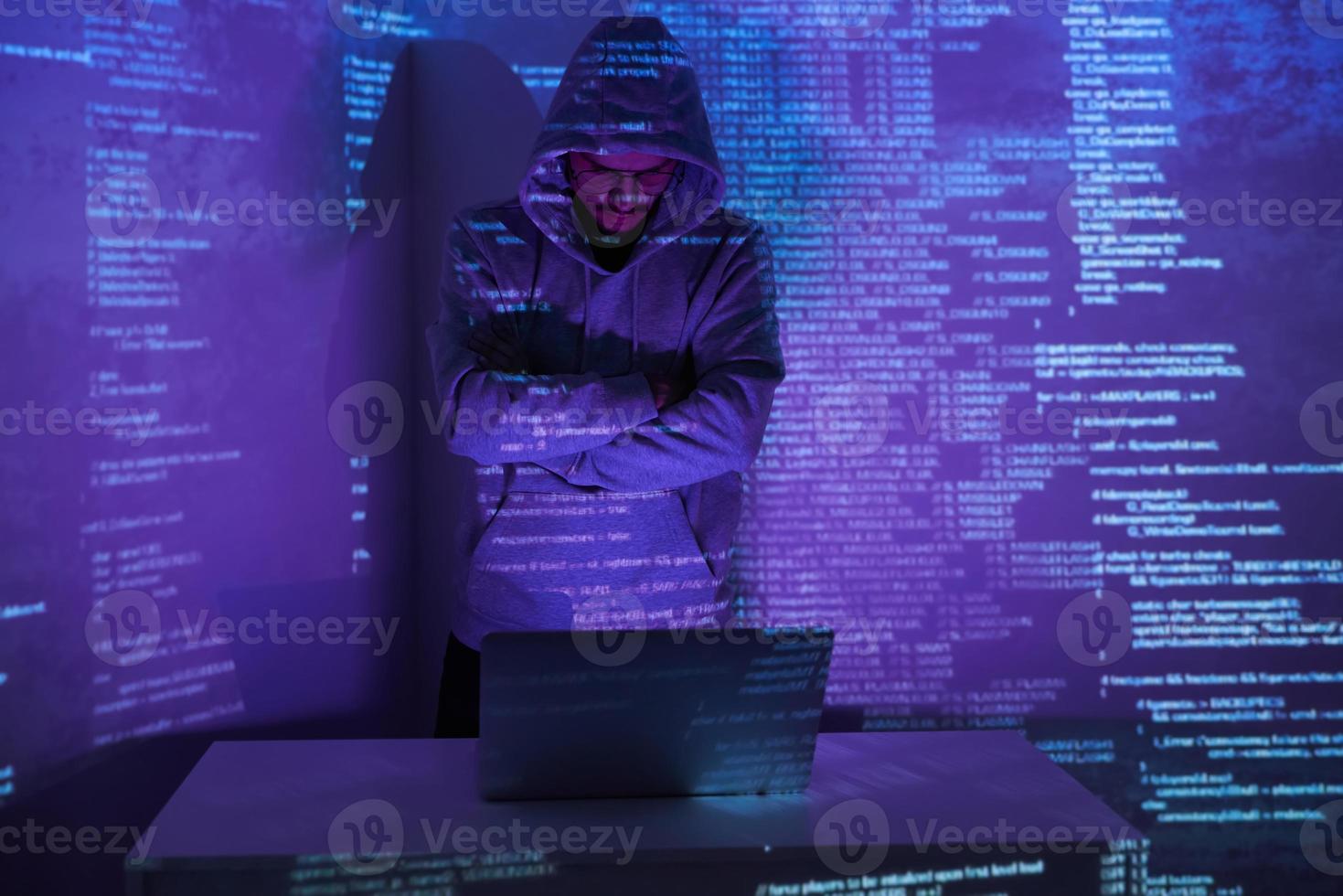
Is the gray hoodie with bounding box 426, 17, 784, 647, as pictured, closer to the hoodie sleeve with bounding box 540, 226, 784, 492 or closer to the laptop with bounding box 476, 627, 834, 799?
the hoodie sleeve with bounding box 540, 226, 784, 492

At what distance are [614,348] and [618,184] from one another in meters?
0.32

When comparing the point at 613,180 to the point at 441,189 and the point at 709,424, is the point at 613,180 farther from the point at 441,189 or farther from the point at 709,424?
the point at 441,189

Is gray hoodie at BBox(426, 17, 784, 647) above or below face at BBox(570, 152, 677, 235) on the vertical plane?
below

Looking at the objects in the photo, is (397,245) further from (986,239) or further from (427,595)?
(986,239)

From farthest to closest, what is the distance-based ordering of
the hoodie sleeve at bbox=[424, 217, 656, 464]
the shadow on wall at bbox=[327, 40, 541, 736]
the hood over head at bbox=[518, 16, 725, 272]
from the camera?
1. the shadow on wall at bbox=[327, 40, 541, 736]
2. the hood over head at bbox=[518, 16, 725, 272]
3. the hoodie sleeve at bbox=[424, 217, 656, 464]

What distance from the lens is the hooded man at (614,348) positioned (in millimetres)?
1915

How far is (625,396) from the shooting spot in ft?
6.14

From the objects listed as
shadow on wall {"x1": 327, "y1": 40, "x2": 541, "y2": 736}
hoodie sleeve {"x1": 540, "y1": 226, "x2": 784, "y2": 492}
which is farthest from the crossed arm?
shadow on wall {"x1": 327, "y1": 40, "x2": 541, "y2": 736}

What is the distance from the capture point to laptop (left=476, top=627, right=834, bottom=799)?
1.21 m

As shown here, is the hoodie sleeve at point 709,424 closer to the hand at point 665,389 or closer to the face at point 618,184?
the hand at point 665,389

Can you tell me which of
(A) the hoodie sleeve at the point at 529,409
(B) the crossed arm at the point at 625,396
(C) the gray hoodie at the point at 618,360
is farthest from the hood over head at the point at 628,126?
(A) the hoodie sleeve at the point at 529,409

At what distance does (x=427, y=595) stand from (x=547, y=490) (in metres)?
0.83

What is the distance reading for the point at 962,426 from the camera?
8.27ft

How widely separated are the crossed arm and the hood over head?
0.54 feet
